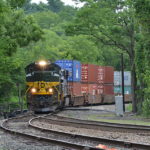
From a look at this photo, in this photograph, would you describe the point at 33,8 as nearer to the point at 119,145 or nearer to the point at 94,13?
the point at 94,13

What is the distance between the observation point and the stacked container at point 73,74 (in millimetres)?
34312

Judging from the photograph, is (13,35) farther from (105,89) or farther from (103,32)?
(105,89)

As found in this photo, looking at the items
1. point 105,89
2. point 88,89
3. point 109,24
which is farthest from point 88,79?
point 109,24

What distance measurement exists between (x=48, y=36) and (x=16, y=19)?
46.2m

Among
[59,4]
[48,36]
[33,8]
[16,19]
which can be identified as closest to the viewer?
[16,19]

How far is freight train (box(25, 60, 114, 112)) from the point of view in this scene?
25.5 m

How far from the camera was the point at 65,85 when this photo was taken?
95.8 ft

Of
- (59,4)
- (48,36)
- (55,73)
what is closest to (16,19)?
(55,73)

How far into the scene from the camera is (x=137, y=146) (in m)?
9.83

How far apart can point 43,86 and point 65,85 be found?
3.89 m

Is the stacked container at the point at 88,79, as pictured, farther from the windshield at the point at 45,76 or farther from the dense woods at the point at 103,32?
the windshield at the point at 45,76

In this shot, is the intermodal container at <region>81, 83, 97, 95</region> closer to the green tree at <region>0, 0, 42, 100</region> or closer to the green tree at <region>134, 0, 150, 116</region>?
the green tree at <region>0, 0, 42, 100</region>

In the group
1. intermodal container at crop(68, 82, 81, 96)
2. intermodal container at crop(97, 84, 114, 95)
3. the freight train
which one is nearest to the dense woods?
the freight train

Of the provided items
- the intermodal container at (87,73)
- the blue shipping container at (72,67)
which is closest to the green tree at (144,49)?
the blue shipping container at (72,67)
